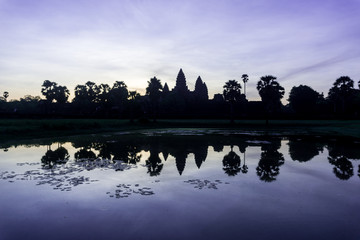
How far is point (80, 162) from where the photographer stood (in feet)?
50.6

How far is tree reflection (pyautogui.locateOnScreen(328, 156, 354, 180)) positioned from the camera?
12.6 m

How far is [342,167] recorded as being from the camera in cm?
1449

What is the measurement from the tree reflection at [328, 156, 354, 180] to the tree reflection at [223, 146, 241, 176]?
5.01 m

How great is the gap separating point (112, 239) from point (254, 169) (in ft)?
32.1

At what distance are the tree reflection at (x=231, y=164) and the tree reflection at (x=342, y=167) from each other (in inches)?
197

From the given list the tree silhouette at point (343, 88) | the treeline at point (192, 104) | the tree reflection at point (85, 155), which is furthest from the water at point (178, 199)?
the tree silhouette at point (343, 88)

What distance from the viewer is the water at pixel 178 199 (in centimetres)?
654

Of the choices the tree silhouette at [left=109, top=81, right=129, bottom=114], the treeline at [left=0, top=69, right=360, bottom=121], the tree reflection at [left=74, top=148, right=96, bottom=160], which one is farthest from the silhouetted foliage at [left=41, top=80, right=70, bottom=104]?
the tree reflection at [left=74, top=148, right=96, bottom=160]

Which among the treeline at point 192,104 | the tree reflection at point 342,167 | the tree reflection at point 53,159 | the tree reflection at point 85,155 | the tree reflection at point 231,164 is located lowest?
the tree reflection at point 342,167

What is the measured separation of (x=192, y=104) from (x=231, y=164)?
278ft

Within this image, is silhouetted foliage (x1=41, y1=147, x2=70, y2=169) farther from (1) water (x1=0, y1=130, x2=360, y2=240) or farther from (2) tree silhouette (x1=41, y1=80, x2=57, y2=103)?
(2) tree silhouette (x1=41, y1=80, x2=57, y2=103)

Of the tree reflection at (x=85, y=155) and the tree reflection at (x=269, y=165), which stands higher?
the tree reflection at (x=85, y=155)

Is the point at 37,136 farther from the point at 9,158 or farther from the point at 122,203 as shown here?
the point at 122,203

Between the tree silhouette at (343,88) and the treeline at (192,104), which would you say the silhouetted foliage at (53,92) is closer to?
the treeline at (192,104)
